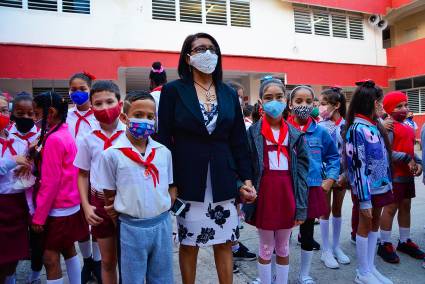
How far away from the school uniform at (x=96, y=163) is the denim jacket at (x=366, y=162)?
2.15 metres

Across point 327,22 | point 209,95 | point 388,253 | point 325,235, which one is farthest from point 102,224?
point 327,22

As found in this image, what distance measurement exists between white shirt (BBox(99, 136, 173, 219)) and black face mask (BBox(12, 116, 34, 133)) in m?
1.29

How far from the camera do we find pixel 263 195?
2900 millimetres

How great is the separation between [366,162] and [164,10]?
10.5 m

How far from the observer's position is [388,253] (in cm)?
394

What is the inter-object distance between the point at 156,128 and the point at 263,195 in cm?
103

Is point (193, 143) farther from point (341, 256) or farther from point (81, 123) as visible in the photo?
point (341, 256)

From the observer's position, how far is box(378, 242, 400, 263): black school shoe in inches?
153

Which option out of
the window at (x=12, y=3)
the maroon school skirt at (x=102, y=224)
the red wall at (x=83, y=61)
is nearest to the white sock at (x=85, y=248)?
the maroon school skirt at (x=102, y=224)

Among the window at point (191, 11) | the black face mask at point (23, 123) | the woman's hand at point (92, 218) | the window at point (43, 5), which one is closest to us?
the woman's hand at point (92, 218)

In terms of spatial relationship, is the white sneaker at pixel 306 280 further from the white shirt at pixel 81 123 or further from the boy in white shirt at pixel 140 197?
the white shirt at pixel 81 123

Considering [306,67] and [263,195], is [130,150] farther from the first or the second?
[306,67]

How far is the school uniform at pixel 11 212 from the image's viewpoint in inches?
110

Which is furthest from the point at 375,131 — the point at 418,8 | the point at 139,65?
the point at 418,8
